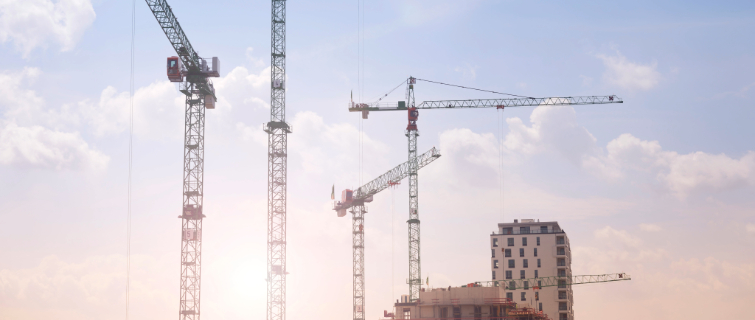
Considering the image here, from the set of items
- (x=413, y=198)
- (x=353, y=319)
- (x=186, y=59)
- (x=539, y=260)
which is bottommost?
(x=353, y=319)

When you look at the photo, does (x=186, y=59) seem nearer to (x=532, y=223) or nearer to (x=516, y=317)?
(x=516, y=317)

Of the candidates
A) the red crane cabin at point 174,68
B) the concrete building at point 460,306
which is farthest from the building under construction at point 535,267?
the red crane cabin at point 174,68

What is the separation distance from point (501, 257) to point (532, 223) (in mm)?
10588

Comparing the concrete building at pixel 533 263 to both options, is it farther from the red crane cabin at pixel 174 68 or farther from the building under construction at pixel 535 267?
the red crane cabin at pixel 174 68

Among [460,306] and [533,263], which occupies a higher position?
[533,263]

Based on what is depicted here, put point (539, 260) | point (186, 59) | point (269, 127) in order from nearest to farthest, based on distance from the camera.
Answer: point (186, 59) → point (269, 127) → point (539, 260)

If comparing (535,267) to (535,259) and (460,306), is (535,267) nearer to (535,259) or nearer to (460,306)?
(535,259)

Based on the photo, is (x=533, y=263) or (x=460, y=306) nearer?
(x=460, y=306)

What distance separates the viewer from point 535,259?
6870 inches

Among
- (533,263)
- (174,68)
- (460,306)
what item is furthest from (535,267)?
(174,68)

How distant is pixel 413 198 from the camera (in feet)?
550

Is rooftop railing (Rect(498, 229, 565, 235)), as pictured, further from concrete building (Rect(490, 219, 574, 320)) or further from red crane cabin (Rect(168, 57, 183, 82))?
red crane cabin (Rect(168, 57, 183, 82))

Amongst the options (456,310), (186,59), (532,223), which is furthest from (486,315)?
(532,223)

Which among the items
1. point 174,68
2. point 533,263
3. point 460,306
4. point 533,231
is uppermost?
point 174,68
